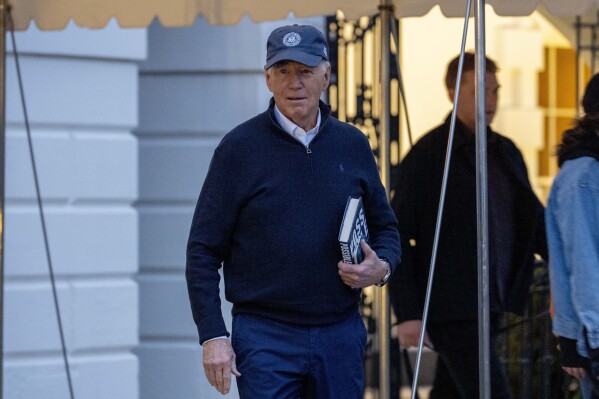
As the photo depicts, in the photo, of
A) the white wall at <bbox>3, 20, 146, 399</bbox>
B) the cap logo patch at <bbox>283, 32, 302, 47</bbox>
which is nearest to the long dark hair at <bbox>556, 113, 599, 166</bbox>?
the cap logo patch at <bbox>283, 32, 302, 47</bbox>

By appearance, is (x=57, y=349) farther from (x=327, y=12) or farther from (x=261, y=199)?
(x=261, y=199)

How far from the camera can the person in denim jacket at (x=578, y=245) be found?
400 cm

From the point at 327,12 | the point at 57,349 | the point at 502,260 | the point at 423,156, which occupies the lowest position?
the point at 57,349

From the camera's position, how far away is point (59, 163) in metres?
6.60

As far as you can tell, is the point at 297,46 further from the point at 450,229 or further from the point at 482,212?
the point at 450,229

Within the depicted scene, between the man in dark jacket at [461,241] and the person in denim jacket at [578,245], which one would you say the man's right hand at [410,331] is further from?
the person in denim jacket at [578,245]

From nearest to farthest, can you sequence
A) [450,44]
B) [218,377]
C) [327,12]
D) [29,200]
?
[218,377] → [327,12] → [29,200] → [450,44]

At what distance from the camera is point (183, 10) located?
5.37m

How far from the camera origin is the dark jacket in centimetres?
532

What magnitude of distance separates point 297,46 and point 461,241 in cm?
164

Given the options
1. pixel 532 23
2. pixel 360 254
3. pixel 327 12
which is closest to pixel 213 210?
pixel 360 254

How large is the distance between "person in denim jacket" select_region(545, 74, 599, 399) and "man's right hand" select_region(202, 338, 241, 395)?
3.36 feet

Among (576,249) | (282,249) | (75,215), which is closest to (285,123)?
(282,249)

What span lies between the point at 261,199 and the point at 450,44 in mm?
7698
